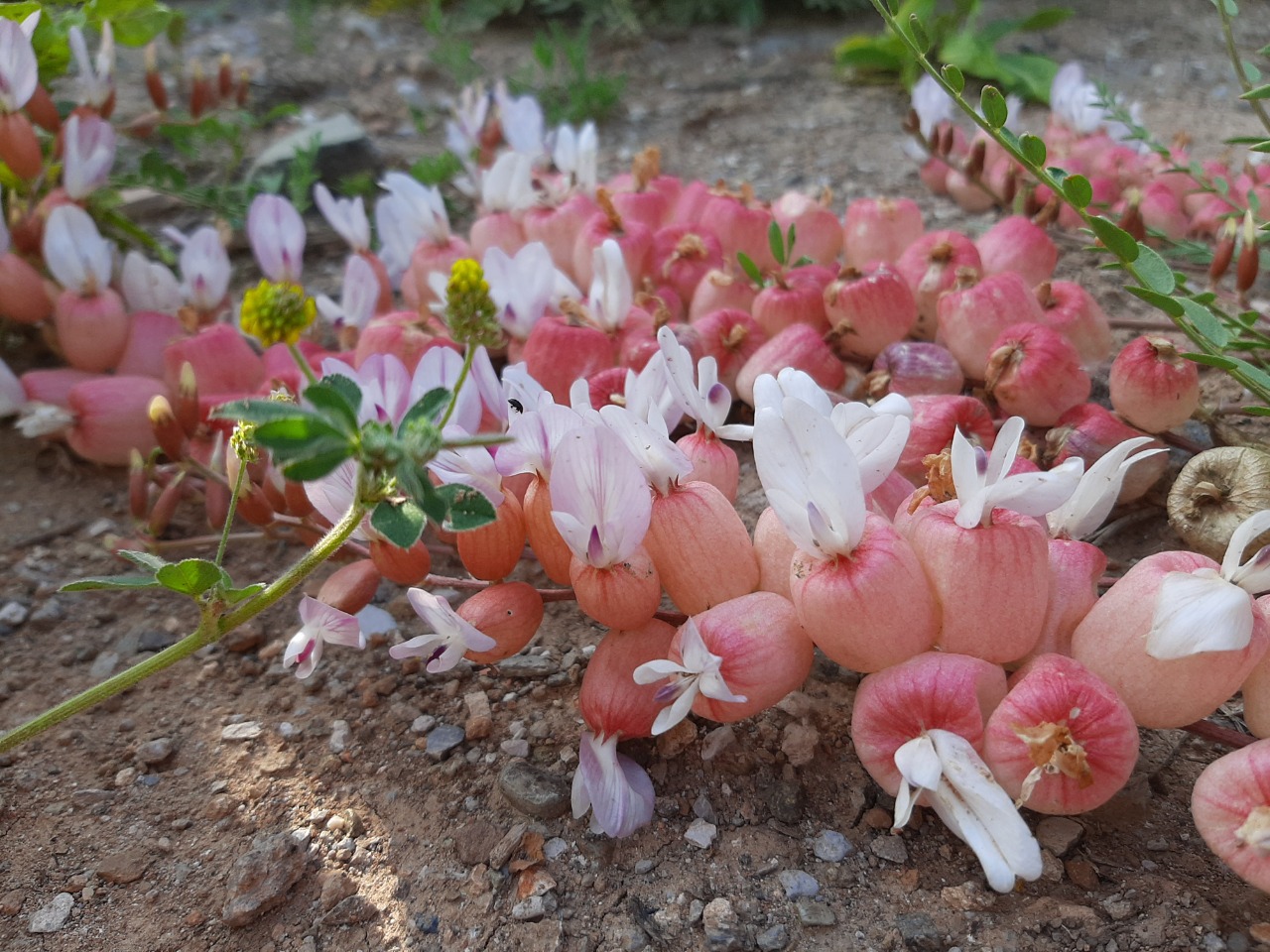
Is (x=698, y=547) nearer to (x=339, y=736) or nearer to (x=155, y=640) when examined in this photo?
(x=339, y=736)

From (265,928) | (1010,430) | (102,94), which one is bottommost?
(265,928)

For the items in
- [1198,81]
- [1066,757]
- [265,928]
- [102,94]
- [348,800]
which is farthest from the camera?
[1198,81]

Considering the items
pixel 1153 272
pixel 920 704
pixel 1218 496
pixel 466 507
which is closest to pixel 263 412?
pixel 466 507

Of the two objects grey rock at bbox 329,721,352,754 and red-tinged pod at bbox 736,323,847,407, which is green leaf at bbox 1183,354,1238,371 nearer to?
red-tinged pod at bbox 736,323,847,407

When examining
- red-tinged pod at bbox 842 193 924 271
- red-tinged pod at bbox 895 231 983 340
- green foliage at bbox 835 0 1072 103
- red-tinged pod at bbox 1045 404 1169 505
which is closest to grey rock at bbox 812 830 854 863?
red-tinged pod at bbox 1045 404 1169 505

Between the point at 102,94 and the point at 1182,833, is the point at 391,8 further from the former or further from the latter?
the point at 1182,833

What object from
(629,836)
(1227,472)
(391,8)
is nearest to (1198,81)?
(1227,472)

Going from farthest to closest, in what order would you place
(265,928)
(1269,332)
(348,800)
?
(1269,332) → (348,800) → (265,928)
